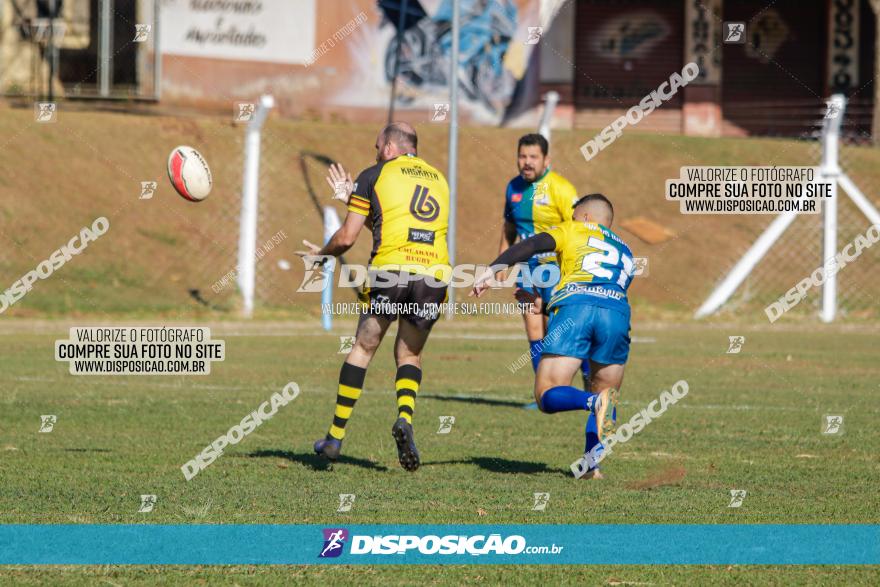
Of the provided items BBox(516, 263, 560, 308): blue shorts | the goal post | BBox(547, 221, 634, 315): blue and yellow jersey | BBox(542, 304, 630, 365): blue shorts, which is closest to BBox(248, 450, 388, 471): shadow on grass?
BBox(542, 304, 630, 365): blue shorts

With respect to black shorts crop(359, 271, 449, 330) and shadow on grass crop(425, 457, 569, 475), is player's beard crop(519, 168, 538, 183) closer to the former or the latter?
black shorts crop(359, 271, 449, 330)

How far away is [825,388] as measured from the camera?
13.6 m

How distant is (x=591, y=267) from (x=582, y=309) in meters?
0.28

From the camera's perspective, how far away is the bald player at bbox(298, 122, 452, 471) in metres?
8.73

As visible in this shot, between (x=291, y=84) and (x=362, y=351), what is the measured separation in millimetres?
23117

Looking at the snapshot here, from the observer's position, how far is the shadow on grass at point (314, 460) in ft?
28.5

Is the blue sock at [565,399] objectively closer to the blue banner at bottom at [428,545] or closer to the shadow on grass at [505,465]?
the shadow on grass at [505,465]

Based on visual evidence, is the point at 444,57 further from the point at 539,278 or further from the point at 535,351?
the point at 535,351

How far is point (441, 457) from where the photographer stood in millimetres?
9133

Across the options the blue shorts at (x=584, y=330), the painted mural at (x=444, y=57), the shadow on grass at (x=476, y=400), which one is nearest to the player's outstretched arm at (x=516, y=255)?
the blue shorts at (x=584, y=330)

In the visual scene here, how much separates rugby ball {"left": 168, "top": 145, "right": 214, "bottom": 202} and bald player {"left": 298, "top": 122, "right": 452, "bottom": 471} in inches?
86.2

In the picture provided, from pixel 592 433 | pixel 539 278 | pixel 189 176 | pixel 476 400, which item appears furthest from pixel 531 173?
pixel 592 433

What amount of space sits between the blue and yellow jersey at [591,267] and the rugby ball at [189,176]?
353cm

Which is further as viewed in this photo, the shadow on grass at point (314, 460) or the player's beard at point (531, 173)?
the player's beard at point (531, 173)
